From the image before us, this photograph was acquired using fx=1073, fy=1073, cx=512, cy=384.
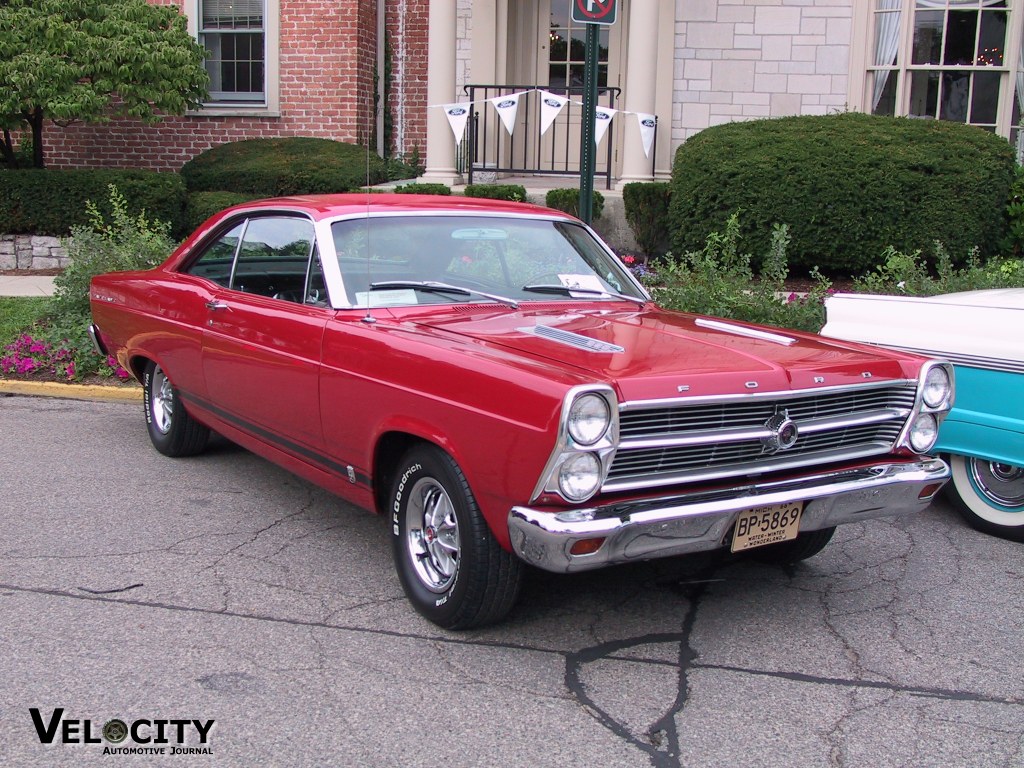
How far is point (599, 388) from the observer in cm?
338

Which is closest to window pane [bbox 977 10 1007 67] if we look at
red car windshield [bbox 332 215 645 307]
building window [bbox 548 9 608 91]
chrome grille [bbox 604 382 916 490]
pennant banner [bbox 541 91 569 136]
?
building window [bbox 548 9 608 91]

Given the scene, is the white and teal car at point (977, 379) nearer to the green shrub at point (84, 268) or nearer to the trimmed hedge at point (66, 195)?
the green shrub at point (84, 268)

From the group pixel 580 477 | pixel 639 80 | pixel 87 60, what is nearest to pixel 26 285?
pixel 87 60

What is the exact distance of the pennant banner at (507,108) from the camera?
13.3m

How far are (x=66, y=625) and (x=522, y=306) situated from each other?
2254 millimetres

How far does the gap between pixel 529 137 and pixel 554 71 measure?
3.35ft

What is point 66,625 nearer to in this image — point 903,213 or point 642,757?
point 642,757

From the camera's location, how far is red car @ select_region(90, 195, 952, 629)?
11.4 ft

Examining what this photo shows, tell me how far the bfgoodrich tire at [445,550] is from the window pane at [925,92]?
36.7ft

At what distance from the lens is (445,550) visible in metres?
4.02

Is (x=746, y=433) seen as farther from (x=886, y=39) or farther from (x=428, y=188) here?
(x=886, y=39)

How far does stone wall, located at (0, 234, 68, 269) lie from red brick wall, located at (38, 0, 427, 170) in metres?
2.63

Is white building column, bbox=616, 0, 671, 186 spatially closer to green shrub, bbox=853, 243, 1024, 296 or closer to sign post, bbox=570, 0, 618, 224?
green shrub, bbox=853, 243, 1024, 296

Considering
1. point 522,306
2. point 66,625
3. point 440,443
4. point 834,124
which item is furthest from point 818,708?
point 834,124
